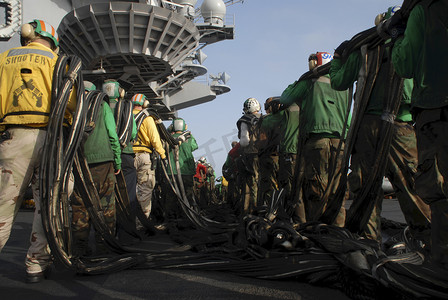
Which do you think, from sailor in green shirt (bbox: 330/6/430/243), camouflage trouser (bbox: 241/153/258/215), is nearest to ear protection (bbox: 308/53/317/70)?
sailor in green shirt (bbox: 330/6/430/243)

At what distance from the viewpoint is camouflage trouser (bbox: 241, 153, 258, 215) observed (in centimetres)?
900

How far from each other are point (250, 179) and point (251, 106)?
182 centimetres

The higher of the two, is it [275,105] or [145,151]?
[275,105]

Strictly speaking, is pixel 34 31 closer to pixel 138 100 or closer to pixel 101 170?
pixel 101 170

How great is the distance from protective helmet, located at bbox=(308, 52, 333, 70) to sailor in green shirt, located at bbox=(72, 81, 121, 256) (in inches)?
103

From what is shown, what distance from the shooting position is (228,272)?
3117mm

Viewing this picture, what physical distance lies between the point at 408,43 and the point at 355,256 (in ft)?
4.21

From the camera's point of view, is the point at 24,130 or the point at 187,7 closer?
the point at 24,130

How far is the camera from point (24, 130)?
3047 mm

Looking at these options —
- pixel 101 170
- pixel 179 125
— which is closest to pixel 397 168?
pixel 101 170

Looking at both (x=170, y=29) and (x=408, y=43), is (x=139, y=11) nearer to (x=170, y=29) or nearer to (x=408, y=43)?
(x=170, y=29)

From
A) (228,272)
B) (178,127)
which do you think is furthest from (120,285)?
(178,127)

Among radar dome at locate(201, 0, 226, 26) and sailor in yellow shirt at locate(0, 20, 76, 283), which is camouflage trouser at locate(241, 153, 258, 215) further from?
radar dome at locate(201, 0, 226, 26)

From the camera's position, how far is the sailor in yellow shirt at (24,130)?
9.64 feet
